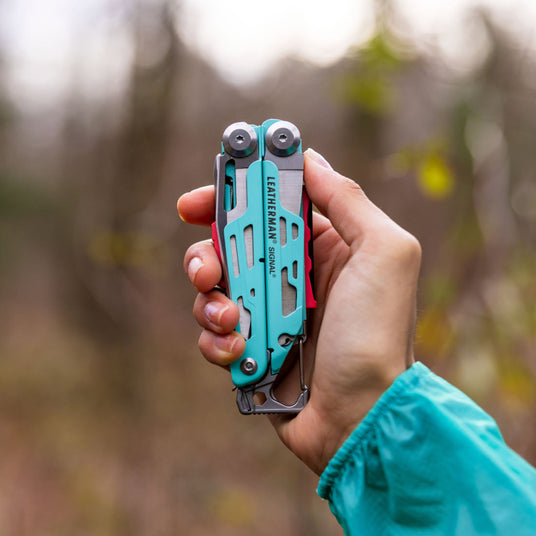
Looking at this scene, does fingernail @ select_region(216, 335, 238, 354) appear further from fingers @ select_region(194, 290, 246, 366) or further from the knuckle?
the knuckle

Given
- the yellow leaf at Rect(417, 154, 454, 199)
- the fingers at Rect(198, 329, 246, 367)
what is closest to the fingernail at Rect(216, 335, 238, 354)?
the fingers at Rect(198, 329, 246, 367)

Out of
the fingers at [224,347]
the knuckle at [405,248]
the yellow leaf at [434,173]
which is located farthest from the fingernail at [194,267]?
the yellow leaf at [434,173]

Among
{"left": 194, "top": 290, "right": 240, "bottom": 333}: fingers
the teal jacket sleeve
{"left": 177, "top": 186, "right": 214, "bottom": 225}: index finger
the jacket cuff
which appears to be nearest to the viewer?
the teal jacket sleeve

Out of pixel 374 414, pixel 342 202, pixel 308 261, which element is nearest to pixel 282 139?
pixel 342 202

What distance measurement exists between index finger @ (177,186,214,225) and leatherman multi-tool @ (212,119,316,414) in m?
0.16

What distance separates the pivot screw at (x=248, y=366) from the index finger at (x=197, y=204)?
0.50 m

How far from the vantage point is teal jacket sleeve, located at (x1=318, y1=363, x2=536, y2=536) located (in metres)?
1.06

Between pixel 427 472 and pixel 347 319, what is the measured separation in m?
0.45

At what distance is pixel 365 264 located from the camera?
4.75 ft

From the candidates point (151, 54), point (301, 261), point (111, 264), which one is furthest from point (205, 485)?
point (301, 261)

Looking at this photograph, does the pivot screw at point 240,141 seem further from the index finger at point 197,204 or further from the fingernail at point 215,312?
the fingernail at point 215,312

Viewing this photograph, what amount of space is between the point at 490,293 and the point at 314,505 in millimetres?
2459

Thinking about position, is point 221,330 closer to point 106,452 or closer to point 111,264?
point 111,264

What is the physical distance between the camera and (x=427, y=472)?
115cm
